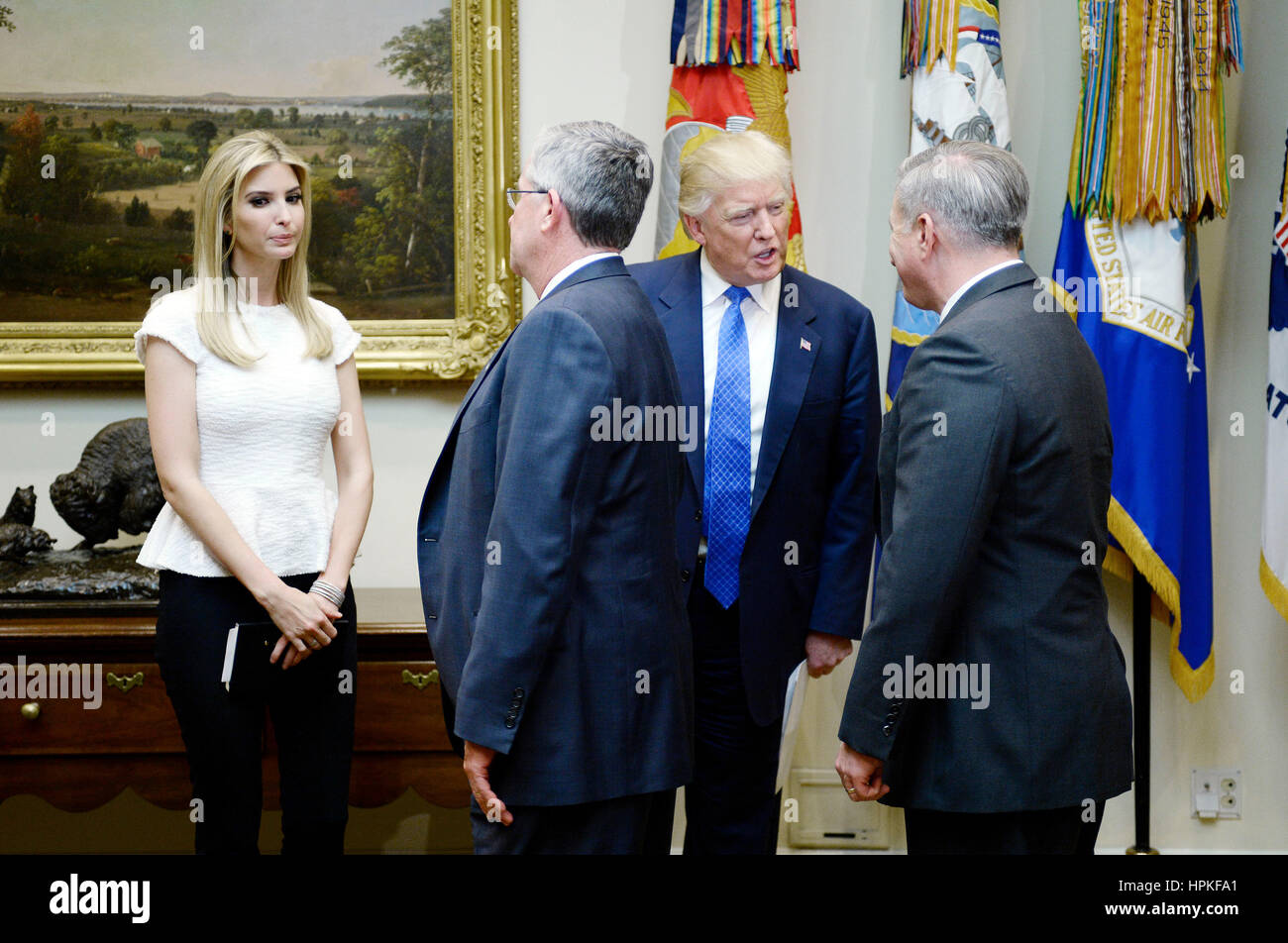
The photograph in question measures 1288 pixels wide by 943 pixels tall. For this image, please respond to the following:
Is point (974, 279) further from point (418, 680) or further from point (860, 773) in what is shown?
point (418, 680)

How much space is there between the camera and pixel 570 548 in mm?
1710

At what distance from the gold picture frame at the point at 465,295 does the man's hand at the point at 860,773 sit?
78.7 inches

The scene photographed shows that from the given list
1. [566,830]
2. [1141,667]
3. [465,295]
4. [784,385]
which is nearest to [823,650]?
[784,385]

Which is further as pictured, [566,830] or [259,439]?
[259,439]

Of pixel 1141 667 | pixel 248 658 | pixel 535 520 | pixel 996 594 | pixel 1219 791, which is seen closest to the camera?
pixel 535 520

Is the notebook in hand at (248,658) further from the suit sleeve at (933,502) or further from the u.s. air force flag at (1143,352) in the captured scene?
the u.s. air force flag at (1143,352)

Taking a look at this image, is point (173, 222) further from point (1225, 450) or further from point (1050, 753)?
point (1225, 450)

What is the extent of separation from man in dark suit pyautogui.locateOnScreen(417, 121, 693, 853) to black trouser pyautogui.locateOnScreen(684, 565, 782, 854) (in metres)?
0.58

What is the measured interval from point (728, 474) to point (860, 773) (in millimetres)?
810

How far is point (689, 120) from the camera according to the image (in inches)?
126

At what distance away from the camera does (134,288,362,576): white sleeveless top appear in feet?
7.30

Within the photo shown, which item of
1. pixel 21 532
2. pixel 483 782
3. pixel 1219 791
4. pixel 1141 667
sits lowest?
pixel 1219 791

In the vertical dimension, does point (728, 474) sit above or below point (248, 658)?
above

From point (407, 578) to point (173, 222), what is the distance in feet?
4.29
